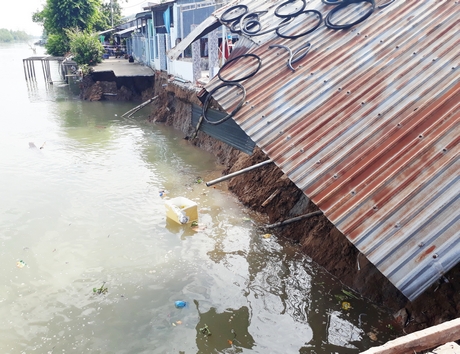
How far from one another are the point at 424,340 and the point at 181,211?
7.17 meters

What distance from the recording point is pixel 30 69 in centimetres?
3503

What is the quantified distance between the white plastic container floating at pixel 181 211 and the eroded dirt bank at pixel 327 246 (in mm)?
1752

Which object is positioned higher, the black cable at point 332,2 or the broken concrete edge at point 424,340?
the black cable at point 332,2

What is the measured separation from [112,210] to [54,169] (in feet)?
15.0

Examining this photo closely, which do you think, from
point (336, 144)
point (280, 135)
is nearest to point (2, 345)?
point (280, 135)

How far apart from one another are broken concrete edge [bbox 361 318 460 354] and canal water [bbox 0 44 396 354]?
3.27 m

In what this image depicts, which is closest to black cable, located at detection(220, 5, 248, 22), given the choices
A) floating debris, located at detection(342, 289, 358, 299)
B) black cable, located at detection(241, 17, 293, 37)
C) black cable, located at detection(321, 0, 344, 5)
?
black cable, located at detection(241, 17, 293, 37)

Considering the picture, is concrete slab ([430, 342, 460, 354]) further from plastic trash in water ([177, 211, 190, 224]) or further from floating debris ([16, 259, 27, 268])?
floating debris ([16, 259, 27, 268])

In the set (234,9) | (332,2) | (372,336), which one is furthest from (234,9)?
(372,336)

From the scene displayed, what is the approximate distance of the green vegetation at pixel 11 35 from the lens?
430ft

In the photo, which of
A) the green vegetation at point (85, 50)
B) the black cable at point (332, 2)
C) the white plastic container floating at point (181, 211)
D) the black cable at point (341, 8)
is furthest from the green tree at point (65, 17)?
the black cable at point (341, 8)

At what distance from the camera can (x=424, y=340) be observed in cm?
273

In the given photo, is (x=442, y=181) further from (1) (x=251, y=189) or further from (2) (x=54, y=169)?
(2) (x=54, y=169)

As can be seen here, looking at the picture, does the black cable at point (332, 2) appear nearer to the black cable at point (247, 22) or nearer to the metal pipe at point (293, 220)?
the black cable at point (247, 22)
